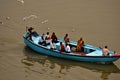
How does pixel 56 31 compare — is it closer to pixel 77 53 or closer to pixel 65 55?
pixel 77 53

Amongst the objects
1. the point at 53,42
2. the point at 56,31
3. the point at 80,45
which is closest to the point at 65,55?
→ the point at 80,45

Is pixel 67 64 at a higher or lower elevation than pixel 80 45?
lower

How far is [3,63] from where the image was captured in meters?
17.9

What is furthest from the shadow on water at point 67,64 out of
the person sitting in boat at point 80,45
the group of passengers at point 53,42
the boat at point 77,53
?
the person sitting in boat at point 80,45

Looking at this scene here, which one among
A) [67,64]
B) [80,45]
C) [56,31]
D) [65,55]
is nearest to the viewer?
[67,64]

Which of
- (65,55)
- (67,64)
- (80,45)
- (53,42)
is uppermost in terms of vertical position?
(53,42)

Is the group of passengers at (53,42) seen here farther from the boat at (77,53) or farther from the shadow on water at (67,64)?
the shadow on water at (67,64)

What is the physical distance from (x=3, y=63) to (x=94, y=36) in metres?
7.80

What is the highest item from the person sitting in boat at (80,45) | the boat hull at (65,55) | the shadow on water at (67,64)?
the person sitting in boat at (80,45)

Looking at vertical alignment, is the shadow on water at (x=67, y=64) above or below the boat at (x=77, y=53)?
below

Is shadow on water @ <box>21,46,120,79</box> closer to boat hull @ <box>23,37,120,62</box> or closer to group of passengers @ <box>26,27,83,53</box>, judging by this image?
boat hull @ <box>23,37,120,62</box>

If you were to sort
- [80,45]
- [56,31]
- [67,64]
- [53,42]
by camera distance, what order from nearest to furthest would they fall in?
[67,64] < [80,45] < [53,42] < [56,31]

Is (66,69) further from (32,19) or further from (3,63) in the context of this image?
(32,19)

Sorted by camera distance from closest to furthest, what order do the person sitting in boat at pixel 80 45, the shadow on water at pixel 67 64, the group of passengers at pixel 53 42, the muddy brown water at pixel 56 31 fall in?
the muddy brown water at pixel 56 31 < the shadow on water at pixel 67 64 < the group of passengers at pixel 53 42 < the person sitting in boat at pixel 80 45
